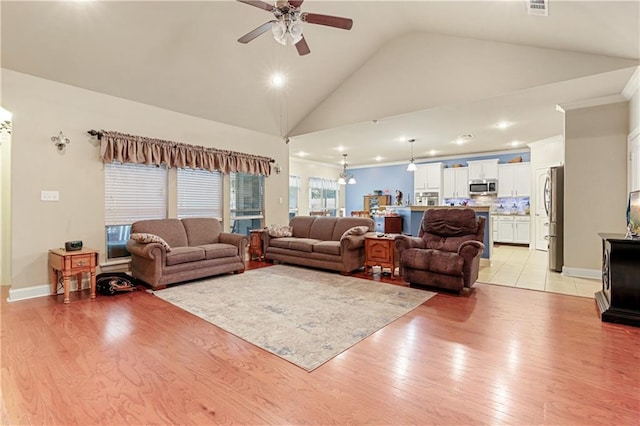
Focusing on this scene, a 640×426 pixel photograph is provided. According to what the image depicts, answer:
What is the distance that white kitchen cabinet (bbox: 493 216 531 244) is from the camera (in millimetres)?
8242

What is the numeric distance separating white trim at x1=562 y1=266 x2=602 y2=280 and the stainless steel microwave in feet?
14.1

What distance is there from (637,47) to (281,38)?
3917mm

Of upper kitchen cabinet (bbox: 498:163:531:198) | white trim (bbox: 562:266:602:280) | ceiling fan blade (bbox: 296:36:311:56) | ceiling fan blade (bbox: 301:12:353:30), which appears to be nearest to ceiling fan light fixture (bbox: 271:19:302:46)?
ceiling fan blade (bbox: 301:12:353:30)

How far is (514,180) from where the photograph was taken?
8.52m

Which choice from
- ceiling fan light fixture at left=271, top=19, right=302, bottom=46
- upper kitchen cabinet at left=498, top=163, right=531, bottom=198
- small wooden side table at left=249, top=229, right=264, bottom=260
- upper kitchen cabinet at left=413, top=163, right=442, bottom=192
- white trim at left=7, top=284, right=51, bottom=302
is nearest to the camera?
ceiling fan light fixture at left=271, top=19, right=302, bottom=46

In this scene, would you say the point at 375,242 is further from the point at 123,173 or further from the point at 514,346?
the point at 123,173

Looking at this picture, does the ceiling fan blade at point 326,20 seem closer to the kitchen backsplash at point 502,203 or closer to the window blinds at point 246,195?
the window blinds at point 246,195

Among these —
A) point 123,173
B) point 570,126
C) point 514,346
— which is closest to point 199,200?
point 123,173

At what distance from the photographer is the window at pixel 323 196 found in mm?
10914

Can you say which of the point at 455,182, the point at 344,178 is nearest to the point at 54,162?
the point at 344,178

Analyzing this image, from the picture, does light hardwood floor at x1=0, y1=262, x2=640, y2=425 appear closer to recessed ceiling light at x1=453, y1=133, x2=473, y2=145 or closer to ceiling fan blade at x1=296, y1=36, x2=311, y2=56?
ceiling fan blade at x1=296, y1=36, x2=311, y2=56

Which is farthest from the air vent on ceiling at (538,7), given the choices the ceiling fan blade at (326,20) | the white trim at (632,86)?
the ceiling fan blade at (326,20)

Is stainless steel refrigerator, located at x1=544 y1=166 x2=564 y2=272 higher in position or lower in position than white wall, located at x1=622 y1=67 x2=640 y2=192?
lower

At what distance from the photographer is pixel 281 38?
2.94 metres
